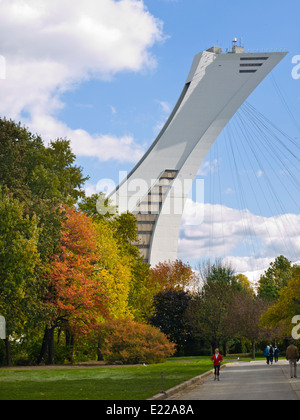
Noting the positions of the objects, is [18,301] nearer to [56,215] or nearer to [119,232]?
[56,215]

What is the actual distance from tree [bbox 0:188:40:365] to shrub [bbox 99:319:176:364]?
7798 millimetres

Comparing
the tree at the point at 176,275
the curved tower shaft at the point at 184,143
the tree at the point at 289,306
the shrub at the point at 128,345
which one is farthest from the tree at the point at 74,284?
the curved tower shaft at the point at 184,143

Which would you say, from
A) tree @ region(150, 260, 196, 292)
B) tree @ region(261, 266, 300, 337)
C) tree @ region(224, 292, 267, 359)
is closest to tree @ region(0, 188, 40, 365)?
tree @ region(261, 266, 300, 337)

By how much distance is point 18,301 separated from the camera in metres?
30.3

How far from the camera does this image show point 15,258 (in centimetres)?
2897

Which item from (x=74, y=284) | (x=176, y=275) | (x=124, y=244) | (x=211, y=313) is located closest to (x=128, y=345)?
(x=74, y=284)

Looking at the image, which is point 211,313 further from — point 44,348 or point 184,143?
point 184,143

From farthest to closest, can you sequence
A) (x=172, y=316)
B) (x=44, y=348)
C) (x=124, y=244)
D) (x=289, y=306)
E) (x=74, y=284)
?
(x=172, y=316), (x=124, y=244), (x=44, y=348), (x=74, y=284), (x=289, y=306)

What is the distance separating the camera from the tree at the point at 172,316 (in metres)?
55.2

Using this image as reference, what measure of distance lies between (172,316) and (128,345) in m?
19.1

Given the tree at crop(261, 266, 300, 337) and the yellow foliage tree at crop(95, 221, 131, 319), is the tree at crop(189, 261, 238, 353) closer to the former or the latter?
the yellow foliage tree at crop(95, 221, 131, 319)

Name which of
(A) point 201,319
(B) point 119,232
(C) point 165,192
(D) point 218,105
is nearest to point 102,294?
(B) point 119,232

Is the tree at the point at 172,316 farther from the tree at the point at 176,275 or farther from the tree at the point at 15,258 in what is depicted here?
the tree at the point at 15,258

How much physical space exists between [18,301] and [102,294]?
23.8 ft
